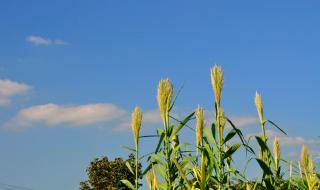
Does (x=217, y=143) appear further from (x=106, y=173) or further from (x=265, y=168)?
(x=106, y=173)

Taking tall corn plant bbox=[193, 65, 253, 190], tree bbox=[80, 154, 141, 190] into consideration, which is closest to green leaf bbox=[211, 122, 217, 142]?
tall corn plant bbox=[193, 65, 253, 190]

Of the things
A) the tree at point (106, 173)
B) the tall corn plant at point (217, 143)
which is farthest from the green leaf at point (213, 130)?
the tree at point (106, 173)

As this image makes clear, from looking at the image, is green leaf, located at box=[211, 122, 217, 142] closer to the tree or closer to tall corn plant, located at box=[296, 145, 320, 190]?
tall corn plant, located at box=[296, 145, 320, 190]

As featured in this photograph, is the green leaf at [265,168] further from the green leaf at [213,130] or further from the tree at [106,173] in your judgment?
the tree at [106,173]

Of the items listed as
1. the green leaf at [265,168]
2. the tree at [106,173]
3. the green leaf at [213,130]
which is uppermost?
the tree at [106,173]

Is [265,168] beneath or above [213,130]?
beneath

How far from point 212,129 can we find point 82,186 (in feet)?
162

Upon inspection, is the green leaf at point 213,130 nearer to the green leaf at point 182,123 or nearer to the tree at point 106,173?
the green leaf at point 182,123

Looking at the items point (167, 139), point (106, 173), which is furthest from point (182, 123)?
point (106, 173)

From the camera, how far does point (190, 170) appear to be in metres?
5.41

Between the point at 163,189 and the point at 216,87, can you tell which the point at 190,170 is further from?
the point at 216,87

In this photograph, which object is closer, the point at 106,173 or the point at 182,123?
the point at 182,123

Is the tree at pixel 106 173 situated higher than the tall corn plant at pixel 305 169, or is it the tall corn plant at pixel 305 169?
the tree at pixel 106 173

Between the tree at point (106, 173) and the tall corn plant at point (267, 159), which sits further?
the tree at point (106, 173)
